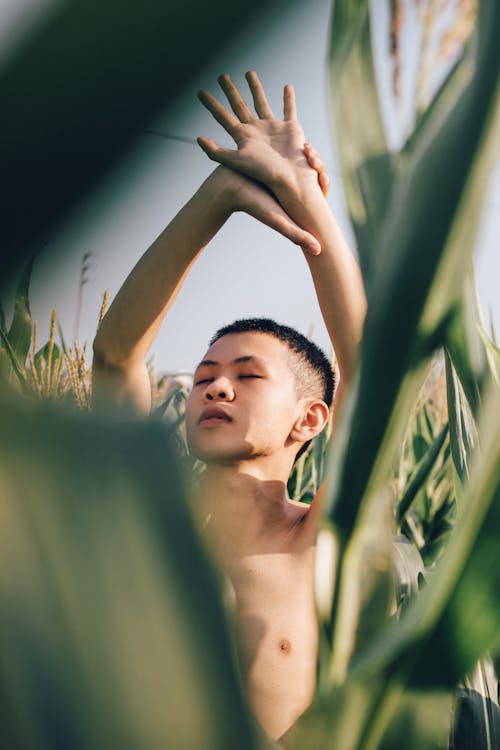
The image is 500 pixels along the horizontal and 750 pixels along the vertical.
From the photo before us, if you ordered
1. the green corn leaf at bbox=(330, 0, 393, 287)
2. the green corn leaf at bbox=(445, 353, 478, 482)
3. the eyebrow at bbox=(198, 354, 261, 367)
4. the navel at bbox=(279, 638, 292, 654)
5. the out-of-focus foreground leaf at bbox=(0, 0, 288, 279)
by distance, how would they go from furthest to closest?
1. the eyebrow at bbox=(198, 354, 261, 367)
2. the navel at bbox=(279, 638, 292, 654)
3. the green corn leaf at bbox=(445, 353, 478, 482)
4. the green corn leaf at bbox=(330, 0, 393, 287)
5. the out-of-focus foreground leaf at bbox=(0, 0, 288, 279)

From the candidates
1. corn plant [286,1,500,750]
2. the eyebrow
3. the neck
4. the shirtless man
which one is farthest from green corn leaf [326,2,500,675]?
the eyebrow

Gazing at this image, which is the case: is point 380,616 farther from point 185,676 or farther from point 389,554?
point 185,676

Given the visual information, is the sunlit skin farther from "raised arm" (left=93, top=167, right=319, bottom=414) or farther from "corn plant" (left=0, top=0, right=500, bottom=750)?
"corn plant" (left=0, top=0, right=500, bottom=750)

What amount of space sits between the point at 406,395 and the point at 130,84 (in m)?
0.12

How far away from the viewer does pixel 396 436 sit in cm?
18

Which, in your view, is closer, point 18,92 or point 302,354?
point 18,92

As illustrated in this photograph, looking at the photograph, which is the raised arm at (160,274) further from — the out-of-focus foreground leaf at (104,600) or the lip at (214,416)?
the out-of-focus foreground leaf at (104,600)

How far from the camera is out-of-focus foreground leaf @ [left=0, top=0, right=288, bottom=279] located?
0.20 ft

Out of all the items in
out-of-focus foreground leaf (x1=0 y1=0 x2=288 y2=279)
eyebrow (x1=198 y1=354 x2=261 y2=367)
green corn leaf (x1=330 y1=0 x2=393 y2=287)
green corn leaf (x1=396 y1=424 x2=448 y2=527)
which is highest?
green corn leaf (x1=330 y1=0 x2=393 y2=287)

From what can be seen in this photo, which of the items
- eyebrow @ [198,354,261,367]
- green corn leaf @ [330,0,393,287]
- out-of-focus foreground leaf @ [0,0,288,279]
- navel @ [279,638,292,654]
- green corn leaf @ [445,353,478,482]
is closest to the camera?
out-of-focus foreground leaf @ [0,0,288,279]

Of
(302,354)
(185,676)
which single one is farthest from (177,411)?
(185,676)

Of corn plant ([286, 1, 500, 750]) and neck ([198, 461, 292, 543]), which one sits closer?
corn plant ([286, 1, 500, 750])

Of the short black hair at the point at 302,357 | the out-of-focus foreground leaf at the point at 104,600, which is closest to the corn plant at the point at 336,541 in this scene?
the out-of-focus foreground leaf at the point at 104,600

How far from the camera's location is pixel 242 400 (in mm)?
779
